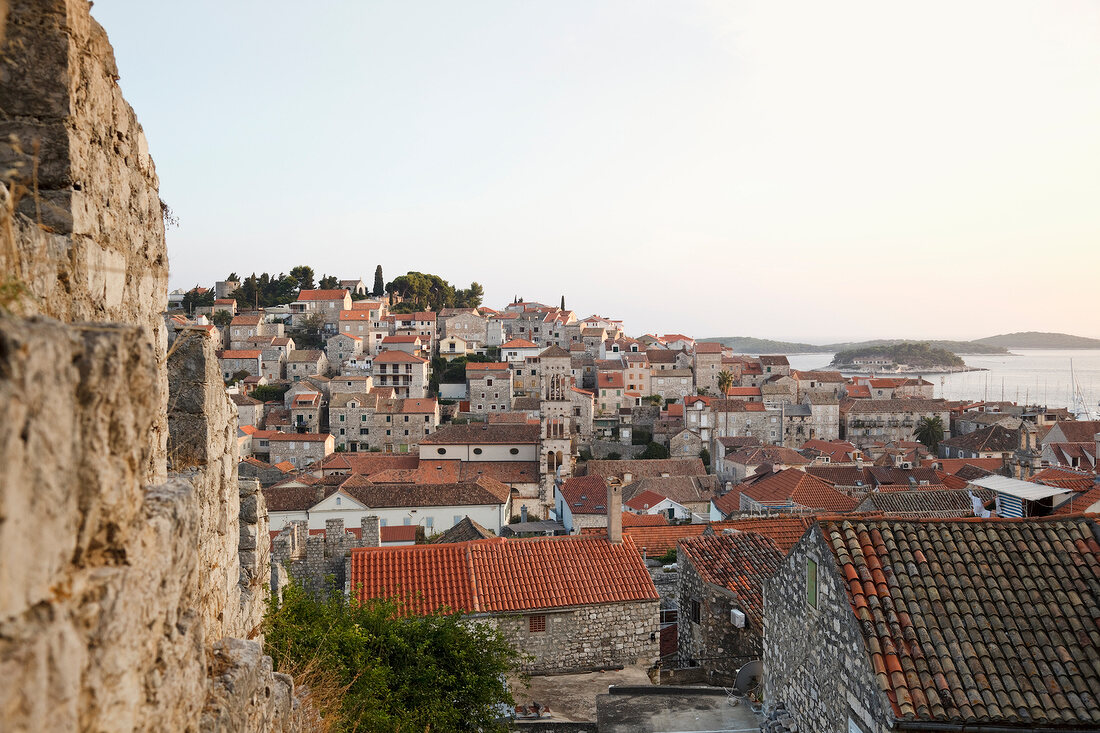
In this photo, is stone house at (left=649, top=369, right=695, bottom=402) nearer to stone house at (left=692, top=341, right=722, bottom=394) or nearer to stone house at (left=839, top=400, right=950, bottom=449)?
stone house at (left=692, top=341, right=722, bottom=394)

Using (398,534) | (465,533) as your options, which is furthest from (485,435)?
(465,533)

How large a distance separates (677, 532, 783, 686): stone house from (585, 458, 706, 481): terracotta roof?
3594cm

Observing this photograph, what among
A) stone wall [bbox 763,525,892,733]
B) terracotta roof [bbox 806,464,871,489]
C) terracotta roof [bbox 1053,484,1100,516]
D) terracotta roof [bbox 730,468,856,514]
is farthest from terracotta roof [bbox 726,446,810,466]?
stone wall [bbox 763,525,892,733]

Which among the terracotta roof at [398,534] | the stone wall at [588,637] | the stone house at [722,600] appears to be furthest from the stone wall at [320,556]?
the terracotta roof at [398,534]

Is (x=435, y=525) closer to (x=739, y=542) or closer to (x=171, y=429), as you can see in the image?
(x=739, y=542)

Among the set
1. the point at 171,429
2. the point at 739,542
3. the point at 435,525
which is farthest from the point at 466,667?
the point at 435,525

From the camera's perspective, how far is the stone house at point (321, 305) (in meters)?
93.4

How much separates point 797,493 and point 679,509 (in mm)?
8600

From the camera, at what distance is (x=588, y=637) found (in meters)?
15.4

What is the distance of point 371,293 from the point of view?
11600cm

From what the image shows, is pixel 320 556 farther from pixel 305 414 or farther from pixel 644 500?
pixel 305 414

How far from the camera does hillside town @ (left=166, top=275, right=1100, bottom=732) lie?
7559 millimetres

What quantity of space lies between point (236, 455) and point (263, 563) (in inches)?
77.7

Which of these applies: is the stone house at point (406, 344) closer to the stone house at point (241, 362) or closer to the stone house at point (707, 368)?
the stone house at point (241, 362)
